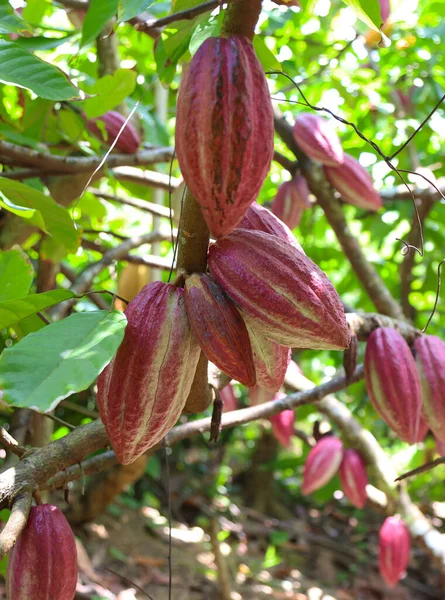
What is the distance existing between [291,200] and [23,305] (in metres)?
1.03

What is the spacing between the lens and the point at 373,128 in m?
2.47

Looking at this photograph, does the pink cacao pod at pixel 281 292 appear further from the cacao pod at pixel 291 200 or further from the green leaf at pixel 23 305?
the cacao pod at pixel 291 200

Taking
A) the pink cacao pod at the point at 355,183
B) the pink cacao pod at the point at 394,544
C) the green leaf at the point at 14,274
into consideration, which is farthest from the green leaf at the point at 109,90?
the pink cacao pod at the point at 394,544

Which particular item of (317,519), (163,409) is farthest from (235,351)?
(317,519)

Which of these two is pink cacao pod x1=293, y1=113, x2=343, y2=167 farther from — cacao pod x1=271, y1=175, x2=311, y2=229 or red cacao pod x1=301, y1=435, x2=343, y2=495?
red cacao pod x1=301, y1=435, x2=343, y2=495

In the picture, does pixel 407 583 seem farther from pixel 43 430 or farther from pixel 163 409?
pixel 163 409

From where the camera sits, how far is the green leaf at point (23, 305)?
670 mm

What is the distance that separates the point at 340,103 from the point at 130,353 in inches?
86.8

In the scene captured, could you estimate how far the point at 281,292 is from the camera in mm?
610

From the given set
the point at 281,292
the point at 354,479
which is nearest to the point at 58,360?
the point at 281,292

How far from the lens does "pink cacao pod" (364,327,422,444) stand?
94 centimetres

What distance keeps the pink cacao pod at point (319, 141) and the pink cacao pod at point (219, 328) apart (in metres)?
0.89

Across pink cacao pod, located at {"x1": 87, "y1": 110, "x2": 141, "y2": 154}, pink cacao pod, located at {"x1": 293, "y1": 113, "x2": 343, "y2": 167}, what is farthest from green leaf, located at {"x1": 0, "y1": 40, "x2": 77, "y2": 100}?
pink cacao pod, located at {"x1": 293, "y1": 113, "x2": 343, "y2": 167}

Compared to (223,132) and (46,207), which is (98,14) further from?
(223,132)
